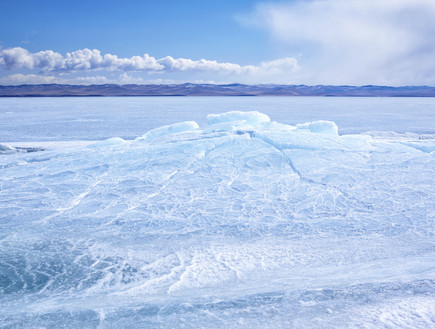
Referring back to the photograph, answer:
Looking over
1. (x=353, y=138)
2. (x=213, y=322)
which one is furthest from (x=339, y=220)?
(x=353, y=138)

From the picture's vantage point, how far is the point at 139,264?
4.64m

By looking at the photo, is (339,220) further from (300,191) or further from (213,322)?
(213,322)

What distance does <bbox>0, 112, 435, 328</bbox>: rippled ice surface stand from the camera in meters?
3.62

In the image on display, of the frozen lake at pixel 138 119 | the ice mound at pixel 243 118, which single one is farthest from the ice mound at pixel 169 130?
the frozen lake at pixel 138 119

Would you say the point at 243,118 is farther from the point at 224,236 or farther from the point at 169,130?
the point at 224,236

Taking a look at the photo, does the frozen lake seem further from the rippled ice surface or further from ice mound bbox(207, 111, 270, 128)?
the rippled ice surface

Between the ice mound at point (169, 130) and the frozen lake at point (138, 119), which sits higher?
the ice mound at point (169, 130)

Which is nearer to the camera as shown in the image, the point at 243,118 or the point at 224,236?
the point at 224,236

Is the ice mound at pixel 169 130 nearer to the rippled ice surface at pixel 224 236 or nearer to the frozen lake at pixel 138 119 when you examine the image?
the rippled ice surface at pixel 224 236

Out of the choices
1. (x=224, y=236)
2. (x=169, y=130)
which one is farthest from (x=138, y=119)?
(x=224, y=236)

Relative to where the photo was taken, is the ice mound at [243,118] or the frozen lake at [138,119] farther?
the frozen lake at [138,119]

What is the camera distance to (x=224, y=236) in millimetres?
5430

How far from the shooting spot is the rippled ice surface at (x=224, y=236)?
3.62 meters

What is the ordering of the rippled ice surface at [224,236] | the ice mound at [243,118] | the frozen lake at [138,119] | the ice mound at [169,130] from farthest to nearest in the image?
the frozen lake at [138,119], the ice mound at [243,118], the ice mound at [169,130], the rippled ice surface at [224,236]
